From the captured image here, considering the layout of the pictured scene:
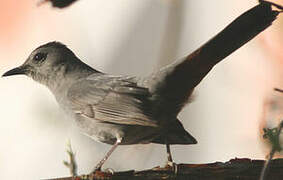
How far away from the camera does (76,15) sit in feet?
22.9

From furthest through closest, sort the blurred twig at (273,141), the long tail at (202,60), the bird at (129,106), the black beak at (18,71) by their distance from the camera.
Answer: the black beak at (18,71), the bird at (129,106), the long tail at (202,60), the blurred twig at (273,141)

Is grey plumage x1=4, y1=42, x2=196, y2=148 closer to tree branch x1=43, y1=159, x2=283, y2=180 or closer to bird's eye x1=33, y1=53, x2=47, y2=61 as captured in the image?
bird's eye x1=33, y1=53, x2=47, y2=61

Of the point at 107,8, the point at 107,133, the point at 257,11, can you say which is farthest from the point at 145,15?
the point at 257,11

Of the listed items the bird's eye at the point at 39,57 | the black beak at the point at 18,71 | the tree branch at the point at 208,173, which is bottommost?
the tree branch at the point at 208,173

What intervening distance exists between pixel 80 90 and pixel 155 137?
931mm

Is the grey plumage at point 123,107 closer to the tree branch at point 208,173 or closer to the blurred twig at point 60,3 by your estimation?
the tree branch at point 208,173

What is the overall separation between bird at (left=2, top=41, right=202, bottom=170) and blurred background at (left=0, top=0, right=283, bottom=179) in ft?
1.84

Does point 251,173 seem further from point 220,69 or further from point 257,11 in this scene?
point 220,69

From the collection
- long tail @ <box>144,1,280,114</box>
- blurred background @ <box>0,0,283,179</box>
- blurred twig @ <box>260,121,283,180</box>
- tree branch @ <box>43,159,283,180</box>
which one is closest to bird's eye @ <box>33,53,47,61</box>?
blurred background @ <box>0,0,283,179</box>

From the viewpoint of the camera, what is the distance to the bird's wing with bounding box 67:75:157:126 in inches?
188

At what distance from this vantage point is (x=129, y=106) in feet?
15.9

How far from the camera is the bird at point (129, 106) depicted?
4.76 meters

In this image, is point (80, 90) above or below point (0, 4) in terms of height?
below

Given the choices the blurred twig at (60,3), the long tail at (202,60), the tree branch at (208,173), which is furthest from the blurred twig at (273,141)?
the long tail at (202,60)
